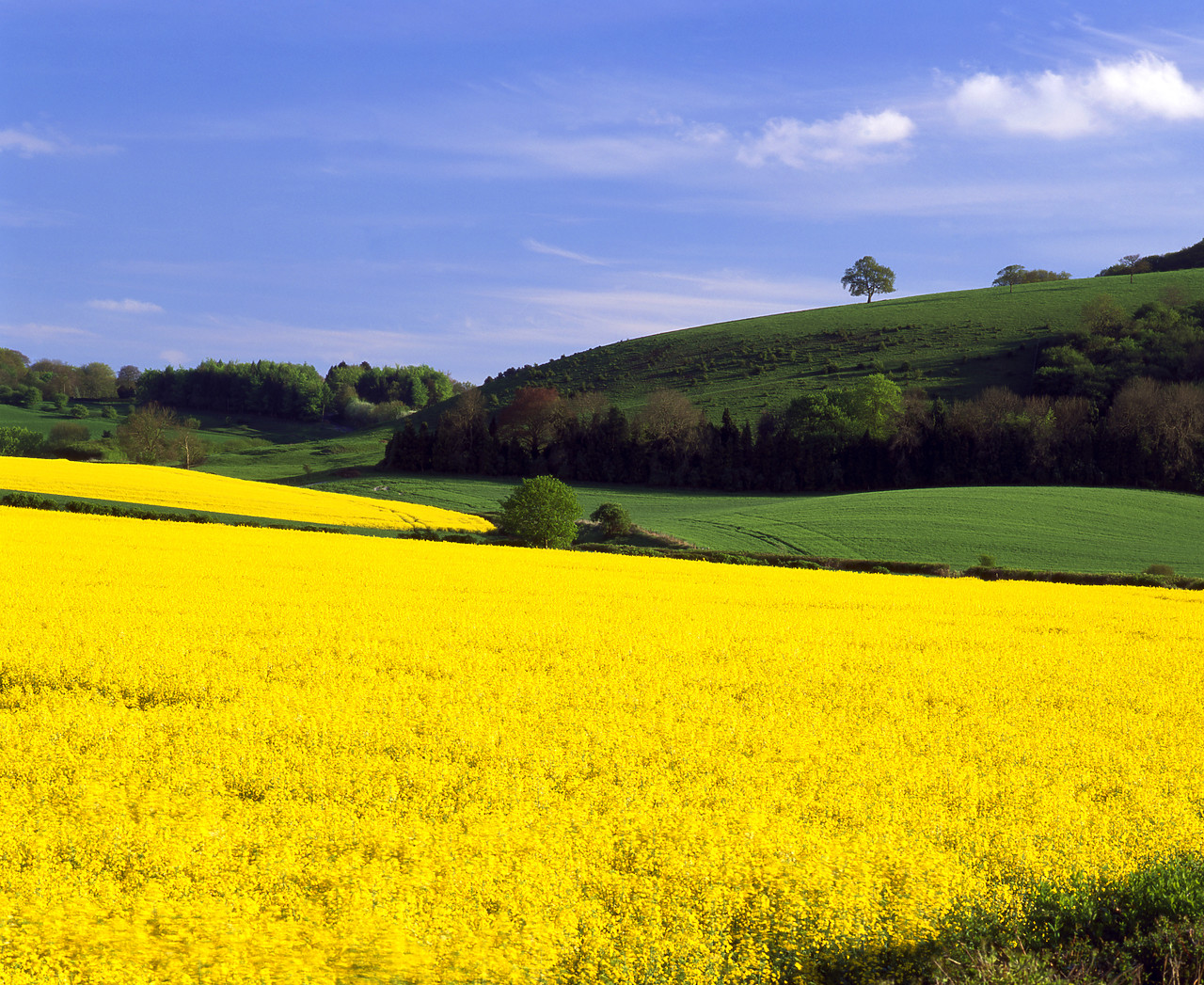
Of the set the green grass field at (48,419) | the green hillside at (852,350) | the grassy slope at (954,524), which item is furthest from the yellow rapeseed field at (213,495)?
the green grass field at (48,419)

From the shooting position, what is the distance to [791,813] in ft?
21.9

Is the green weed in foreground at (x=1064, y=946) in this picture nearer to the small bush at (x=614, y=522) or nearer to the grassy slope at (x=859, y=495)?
the grassy slope at (x=859, y=495)

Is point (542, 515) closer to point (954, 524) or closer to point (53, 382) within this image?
point (954, 524)

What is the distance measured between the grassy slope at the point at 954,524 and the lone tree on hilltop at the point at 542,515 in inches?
336

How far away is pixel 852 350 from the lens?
106 metres

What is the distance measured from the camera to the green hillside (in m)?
90.5

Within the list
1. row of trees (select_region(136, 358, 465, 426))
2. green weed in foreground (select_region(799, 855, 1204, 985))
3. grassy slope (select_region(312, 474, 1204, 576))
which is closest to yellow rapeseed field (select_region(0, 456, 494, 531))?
grassy slope (select_region(312, 474, 1204, 576))

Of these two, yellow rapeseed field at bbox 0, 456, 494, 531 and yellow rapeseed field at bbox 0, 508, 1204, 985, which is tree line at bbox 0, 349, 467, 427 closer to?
yellow rapeseed field at bbox 0, 456, 494, 531

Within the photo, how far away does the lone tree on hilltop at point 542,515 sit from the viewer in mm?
35969

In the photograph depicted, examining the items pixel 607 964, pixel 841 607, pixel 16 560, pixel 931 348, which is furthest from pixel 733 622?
pixel 931 348

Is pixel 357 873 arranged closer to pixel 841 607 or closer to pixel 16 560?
pixel 841 607

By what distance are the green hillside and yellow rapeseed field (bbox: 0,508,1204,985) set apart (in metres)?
70.7

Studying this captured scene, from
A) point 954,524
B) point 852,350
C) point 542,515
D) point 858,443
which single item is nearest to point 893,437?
point 858,443

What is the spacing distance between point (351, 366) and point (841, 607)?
159 m
